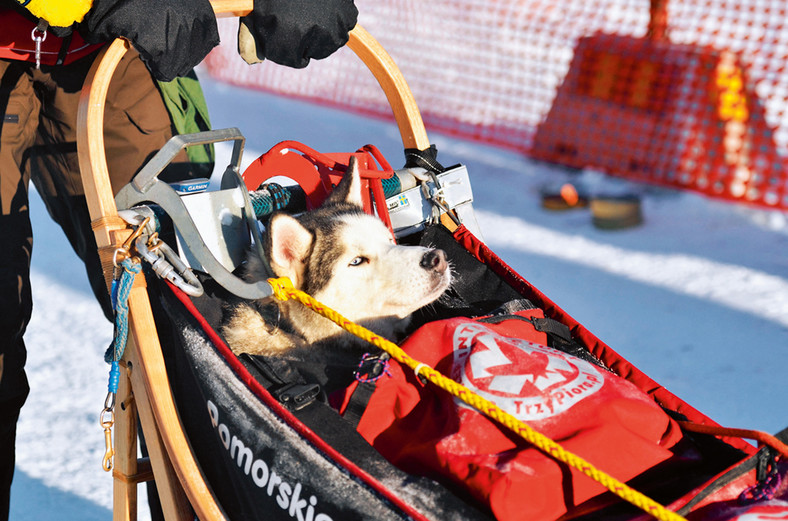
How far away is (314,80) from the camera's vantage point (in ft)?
21.8

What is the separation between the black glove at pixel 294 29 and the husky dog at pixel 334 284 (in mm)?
316

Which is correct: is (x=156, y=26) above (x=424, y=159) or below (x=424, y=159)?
above

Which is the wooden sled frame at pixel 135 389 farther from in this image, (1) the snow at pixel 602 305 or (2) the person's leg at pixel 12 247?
(1) the snow at pixel 602 305

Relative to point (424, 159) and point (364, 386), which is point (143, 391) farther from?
point (424, 159)

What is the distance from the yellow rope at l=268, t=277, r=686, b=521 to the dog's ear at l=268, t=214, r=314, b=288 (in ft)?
0.94

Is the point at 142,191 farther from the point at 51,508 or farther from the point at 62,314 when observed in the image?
the point at 62,314

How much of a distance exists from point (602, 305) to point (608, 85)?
2006 mm

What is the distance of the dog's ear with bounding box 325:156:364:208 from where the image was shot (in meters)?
1.80

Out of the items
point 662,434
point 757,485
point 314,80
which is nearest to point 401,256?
point 662,434

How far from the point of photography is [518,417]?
43.1 inches

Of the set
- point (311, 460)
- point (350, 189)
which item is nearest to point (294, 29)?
point (350, 189)

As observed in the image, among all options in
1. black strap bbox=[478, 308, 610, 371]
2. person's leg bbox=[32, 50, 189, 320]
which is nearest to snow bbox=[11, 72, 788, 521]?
person's leg bbox=[32, 50, 189, 320]

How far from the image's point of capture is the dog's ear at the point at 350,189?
1.80m

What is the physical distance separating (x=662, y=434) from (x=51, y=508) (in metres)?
1.85
